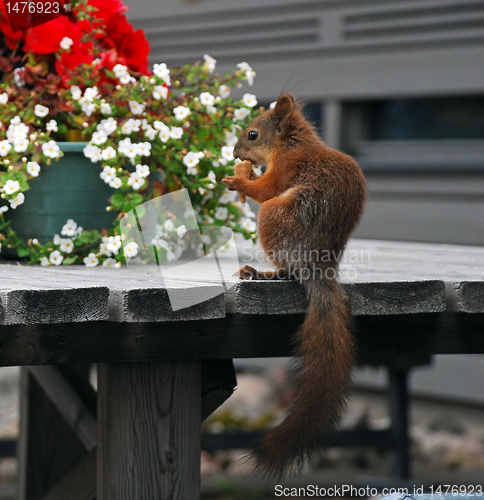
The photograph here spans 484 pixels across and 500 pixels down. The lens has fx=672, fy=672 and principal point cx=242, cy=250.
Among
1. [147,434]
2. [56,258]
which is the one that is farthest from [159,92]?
[147,434]

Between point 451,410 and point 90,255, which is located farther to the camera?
point 451,410

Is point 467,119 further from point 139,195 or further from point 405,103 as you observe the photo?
point 139,195

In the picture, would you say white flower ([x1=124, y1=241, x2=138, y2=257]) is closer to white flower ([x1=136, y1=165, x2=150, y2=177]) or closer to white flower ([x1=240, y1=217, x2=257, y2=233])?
white flower ([x1=136, y1=165, x2=150, y2=177])

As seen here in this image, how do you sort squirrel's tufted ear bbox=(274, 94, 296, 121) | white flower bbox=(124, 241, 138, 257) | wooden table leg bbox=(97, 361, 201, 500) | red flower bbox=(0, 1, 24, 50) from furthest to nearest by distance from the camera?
1. red flower bbox=(0, 1, 24, 50)
2. white flower bbox=(124, 241, 138, 257)
3. squirrel's tufted ear bbox=(274, 94, 296, 121)
4. wooden table leg bbox=(97, 361, 201, 500)

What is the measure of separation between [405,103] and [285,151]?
299 cm

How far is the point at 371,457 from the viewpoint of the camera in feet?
13.0

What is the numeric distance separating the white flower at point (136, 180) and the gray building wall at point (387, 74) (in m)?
2.67

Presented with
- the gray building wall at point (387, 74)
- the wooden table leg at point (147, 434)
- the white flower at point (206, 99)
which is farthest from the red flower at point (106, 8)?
the gray building wall at point (387, 74)

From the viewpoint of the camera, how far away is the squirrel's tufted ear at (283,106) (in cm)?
149

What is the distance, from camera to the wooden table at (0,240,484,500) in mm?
1180

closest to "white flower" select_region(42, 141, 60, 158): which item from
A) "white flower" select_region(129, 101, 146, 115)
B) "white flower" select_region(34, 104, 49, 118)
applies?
"white flower" select_region(34, 104, 49, 118)

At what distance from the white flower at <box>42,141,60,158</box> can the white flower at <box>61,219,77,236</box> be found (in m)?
0.17

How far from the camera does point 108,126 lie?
1680mm

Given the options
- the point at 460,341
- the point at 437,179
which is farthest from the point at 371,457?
the point at 460,341
